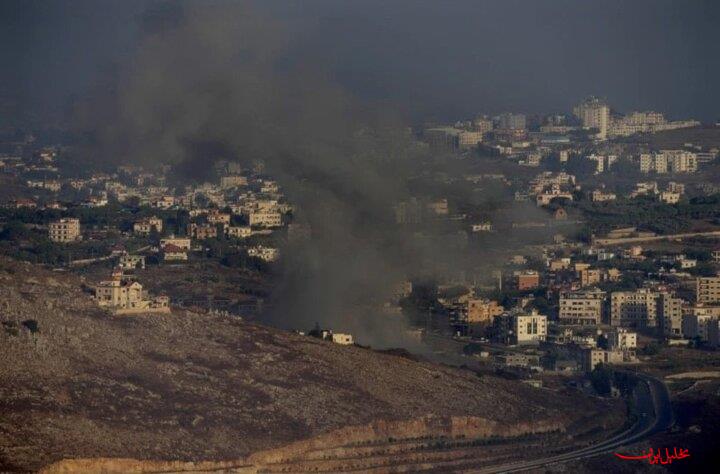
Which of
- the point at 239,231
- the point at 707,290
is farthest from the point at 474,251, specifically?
the point at 707,290

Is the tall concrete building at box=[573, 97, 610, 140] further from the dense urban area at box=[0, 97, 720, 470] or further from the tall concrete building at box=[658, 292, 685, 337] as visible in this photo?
the tall concrete building at box=[658, 292, 685, 337]

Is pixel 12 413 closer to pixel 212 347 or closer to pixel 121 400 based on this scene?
pixel 121 400

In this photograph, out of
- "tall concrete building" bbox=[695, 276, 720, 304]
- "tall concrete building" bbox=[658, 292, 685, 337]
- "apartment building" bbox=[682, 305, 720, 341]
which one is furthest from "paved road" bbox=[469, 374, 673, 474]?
"tall concrete building" bbox=[695, 276, 720, 304]

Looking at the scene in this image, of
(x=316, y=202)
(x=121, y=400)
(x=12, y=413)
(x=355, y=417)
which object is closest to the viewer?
(x=12, y=413)


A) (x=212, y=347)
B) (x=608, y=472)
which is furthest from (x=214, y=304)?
(x=608, y=472)

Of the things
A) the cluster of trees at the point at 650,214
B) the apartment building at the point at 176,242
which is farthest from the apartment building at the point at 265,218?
the cluster of trees at the point at 650,214

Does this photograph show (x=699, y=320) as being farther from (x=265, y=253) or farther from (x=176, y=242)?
(x=176, y=242)

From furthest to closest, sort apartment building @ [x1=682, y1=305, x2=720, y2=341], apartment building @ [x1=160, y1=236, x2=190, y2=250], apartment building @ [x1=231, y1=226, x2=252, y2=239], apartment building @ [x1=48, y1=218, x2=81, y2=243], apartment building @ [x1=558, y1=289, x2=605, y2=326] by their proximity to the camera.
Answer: apartment building @ [x1=231, y1=226, x2=252, y2=239], apartment building @ [x1=160, y1=236, x2=190, y2=250], apartment building @ [x1=48, y1=218, x2=81, y2=243], apartment building @ [x1=558, y1=289, x2=605, y2=326], apartment building @ [x1=682, y1=305, x2=720, y2=341]
